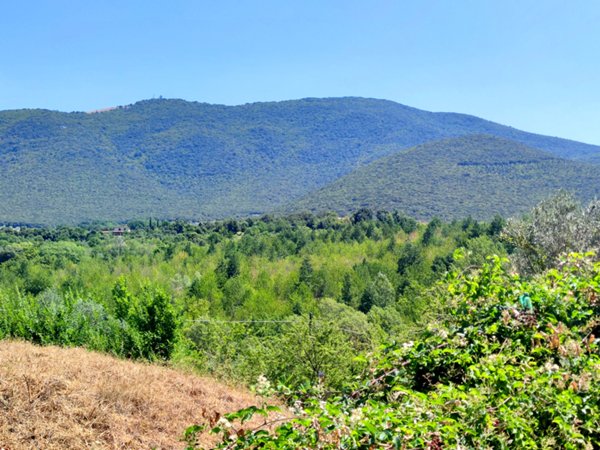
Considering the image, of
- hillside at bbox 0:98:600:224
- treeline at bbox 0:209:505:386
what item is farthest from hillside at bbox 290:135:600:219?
hillside at bbox 0:98:600:224

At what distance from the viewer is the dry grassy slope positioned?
615 cm

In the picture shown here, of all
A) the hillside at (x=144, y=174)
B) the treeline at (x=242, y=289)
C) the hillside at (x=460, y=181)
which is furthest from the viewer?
the hillside at (x=144, y=174)

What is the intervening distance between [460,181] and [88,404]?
303 feet

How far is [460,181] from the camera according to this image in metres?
93.4

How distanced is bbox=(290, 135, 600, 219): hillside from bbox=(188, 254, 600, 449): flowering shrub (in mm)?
68711

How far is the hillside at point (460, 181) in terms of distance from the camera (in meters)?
76.8

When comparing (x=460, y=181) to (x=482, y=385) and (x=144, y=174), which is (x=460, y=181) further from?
(x=144, y=174)

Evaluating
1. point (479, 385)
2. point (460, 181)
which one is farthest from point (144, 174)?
point (479, 385)

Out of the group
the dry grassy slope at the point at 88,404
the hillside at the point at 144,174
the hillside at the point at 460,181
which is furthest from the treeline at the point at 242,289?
the hillside at the point at 144,174

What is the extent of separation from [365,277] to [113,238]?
37.6 m

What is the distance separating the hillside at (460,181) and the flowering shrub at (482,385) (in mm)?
68711

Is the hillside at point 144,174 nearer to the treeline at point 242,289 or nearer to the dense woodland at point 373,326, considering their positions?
the treeline at point 242,289

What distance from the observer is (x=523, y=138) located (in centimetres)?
17812

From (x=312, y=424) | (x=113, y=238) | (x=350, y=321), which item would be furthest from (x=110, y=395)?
(x=113, y=238)
